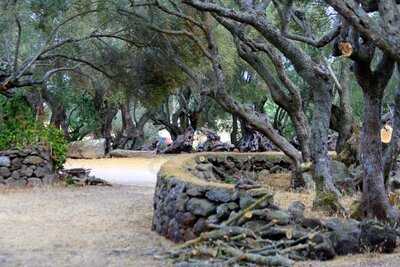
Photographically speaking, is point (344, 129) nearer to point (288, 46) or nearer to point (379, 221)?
point (288, 46)

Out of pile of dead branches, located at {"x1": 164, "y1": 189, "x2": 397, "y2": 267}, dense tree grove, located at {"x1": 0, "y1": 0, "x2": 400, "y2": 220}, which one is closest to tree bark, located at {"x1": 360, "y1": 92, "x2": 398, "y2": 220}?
dense tree grove, located at {"x1": 0, "y1": 0, "x2": 400, "y2": 220}

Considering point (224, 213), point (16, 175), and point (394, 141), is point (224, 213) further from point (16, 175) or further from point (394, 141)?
point (16, 175)

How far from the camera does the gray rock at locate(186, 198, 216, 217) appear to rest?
6.91 metres

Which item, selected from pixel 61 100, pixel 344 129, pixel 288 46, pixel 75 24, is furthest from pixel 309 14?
pixel 61 100

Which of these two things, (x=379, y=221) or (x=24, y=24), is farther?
(x=24, y=24)

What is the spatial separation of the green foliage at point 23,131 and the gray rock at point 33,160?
1.14 ft

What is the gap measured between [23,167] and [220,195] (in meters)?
8.14

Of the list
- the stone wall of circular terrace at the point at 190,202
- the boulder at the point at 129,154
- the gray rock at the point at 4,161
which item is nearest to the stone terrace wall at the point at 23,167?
the gray rock at the point at 4,161

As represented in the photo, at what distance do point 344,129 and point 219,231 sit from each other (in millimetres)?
7312

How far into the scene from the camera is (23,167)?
13.8m

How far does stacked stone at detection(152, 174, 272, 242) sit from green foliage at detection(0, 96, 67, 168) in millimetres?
7209

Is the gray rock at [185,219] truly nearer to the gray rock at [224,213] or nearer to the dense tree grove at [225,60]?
the gray rock at [224,213]

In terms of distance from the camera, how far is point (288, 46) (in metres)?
8.67

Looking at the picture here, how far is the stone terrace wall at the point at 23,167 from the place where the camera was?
13719mm
